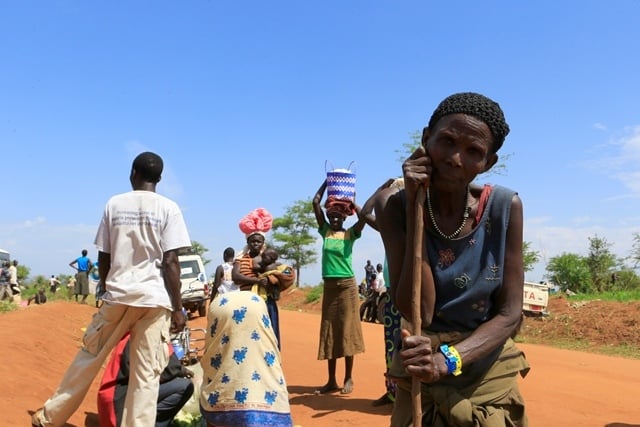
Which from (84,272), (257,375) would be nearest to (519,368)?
(257,375)

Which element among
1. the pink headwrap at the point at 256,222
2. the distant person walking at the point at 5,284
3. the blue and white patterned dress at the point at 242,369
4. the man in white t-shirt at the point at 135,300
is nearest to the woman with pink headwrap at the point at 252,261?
the pink headwrap at the point at 256,222

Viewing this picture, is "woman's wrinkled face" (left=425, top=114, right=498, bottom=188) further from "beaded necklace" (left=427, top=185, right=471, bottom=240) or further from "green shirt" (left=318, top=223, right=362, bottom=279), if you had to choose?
"green shirt" (left=318, top=223, right=362, bottom=279)

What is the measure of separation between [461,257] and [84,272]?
18097 millimetres

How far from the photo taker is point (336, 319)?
21.0ft

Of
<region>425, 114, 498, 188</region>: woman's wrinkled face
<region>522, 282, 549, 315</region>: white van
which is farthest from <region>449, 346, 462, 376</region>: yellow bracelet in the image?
<region>522, 282, 549, 315</region>: white van

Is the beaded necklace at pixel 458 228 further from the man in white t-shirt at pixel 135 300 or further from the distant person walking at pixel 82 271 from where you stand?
the distant person walking at pixel 82 271

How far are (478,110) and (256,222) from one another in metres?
4.64

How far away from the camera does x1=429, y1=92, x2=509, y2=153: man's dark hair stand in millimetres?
1919

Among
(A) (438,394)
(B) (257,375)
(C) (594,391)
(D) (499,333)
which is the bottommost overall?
(C) (594,391)

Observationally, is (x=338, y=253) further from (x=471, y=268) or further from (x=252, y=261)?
(x=471, y=268)

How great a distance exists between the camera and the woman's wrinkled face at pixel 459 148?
190cm

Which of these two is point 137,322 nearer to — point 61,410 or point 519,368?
point 61,410

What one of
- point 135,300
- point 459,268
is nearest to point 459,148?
point 459,268

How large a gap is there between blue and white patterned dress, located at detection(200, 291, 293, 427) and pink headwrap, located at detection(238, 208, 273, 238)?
2.76 m
